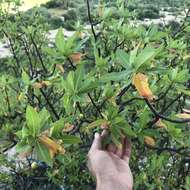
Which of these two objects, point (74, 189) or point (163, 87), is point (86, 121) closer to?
point (163, 87)

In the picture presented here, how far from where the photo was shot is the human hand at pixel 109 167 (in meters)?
2.00

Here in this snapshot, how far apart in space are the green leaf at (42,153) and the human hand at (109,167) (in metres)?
0.37

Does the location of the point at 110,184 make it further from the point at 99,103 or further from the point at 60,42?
the point at 60,42

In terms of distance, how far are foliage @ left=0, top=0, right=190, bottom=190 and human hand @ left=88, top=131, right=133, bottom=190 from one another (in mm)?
92

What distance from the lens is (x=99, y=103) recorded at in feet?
7.40

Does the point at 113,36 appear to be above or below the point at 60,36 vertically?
below

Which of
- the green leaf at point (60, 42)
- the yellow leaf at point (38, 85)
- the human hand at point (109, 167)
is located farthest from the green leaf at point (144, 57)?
the yellow leaf at point (38, 85)

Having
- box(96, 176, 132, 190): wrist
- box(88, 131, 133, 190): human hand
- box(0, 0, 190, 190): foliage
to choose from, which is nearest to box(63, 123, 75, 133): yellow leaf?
box(0, 0, 190, 190): foliage

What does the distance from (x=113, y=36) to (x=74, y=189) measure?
97 centimetres

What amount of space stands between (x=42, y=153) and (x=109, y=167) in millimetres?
432

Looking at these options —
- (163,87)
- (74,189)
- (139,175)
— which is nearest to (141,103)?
(163,87)

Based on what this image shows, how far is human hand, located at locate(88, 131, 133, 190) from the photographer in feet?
6.57

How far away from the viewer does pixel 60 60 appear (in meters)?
2.34

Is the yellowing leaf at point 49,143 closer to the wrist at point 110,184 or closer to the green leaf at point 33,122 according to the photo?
the green leaf at point 33,122
